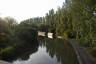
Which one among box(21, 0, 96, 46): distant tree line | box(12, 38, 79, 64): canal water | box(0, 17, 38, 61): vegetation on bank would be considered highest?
box(21, 0, 96, 46): distant tree line

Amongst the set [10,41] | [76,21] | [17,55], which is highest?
[76,21]

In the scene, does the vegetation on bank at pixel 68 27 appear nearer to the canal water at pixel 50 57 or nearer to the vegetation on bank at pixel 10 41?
the vegetation on bank at pixel 10 41

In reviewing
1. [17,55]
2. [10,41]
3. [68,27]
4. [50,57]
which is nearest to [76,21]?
[50,57]

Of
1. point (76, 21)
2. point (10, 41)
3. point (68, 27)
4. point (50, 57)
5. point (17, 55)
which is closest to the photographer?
point (50, 57)

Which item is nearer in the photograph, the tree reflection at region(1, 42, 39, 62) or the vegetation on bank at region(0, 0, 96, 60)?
the vegetation on bank at region(0, 0, 96, 60)

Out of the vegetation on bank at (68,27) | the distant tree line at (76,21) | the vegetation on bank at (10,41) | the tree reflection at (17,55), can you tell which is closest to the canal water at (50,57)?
the tree reflection at (17,55)

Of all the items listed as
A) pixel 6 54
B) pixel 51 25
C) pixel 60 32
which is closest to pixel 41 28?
pixel 51 25

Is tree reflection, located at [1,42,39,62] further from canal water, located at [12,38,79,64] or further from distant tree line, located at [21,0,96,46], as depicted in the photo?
distant tree line, located at [21,0,96,46]

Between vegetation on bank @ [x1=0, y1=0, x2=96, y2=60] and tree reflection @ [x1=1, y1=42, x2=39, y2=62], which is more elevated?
vegetation on bank @ [x1=0, y1=0, x2=96, y2=60]

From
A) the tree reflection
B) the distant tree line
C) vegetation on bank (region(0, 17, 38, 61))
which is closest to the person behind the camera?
the distant tree line

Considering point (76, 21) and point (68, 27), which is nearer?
point (76, 21)

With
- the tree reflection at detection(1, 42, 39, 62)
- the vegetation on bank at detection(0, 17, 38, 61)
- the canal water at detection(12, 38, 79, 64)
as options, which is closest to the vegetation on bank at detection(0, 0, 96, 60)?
the vegetation on bank at detection(0, 17, 38, 61)

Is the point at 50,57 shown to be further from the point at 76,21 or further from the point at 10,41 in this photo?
the point at 76,21

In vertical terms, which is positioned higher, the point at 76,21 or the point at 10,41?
the point at 76,21
